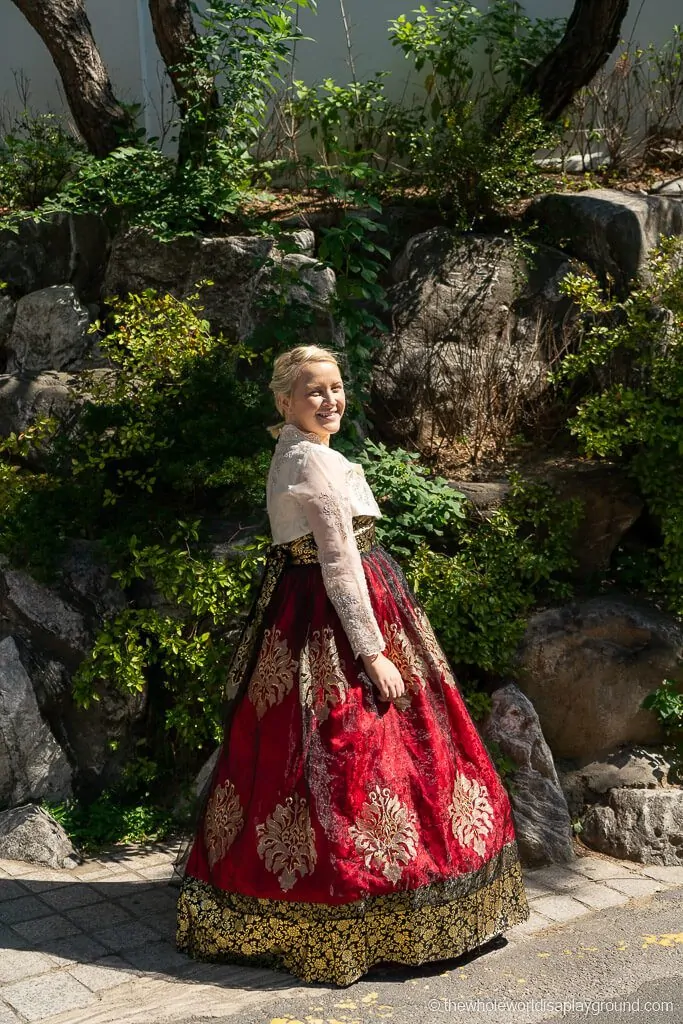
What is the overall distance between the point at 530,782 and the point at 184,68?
4821 millimetres

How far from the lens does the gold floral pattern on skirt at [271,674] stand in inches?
146

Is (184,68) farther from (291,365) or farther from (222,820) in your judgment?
(222,820)

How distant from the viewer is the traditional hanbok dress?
3572mm

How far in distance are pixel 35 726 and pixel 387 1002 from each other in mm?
2220

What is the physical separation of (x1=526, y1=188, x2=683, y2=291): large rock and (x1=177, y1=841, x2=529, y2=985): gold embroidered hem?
4.42 m

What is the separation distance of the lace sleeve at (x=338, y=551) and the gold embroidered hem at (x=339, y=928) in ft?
2.71

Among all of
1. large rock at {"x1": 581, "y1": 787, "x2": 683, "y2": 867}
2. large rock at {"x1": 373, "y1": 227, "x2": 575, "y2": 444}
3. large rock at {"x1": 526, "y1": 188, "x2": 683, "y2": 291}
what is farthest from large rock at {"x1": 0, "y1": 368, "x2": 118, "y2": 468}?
large rock at {"x1": 581, "y1": 787, "x2": 683, "y2": 867}

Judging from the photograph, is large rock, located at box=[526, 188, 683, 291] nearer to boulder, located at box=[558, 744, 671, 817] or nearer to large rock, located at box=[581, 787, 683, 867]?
boulder, located at box=[558, 744, 671, 817]

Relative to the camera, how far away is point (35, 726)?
16.4 feet

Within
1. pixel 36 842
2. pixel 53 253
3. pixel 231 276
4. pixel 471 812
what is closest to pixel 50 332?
pixel 53 253

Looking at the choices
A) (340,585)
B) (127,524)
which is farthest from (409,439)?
(340,585)

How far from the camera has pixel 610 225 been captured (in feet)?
23.1

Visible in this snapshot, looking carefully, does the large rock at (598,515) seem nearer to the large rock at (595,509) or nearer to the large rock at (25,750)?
the large rock at (595,509)

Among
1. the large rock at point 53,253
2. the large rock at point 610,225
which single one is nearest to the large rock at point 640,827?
the large rock at point 610,225
